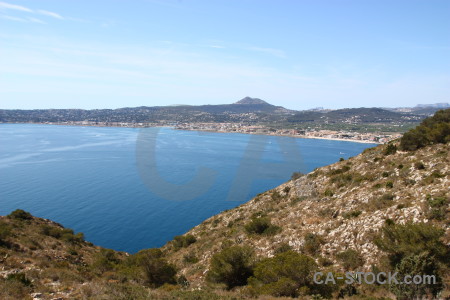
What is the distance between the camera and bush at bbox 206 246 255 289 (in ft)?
39.3

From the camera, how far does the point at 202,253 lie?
16844mm

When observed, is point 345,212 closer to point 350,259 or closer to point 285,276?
point 350,259

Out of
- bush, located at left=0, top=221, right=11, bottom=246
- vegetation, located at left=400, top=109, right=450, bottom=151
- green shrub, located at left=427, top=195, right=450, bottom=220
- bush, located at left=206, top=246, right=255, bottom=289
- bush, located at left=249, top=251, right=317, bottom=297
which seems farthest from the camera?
vegetation, located at left=400, top=109, right=450, bottom=151

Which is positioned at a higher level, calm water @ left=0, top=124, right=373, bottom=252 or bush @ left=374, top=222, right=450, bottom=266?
bush @ left=374, top=222, right=450, bottom=266

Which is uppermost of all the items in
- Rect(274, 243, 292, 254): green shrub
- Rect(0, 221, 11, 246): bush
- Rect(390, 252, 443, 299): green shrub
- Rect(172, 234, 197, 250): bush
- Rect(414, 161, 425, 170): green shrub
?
Rect(414, 161, 425, 170): green shrub

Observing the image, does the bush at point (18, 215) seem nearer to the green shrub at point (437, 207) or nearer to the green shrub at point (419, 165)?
the green shrub at point (437, 207)

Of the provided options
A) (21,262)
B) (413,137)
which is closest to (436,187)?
(413,137)

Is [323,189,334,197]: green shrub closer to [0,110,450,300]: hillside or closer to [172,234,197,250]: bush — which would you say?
[0,110,450,300]: hillside

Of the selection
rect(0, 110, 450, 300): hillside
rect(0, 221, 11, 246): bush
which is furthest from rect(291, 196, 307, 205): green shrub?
rect(0, 221, 11, 246): bush

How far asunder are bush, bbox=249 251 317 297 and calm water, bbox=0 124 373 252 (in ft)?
97.3

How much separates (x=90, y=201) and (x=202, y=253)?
4186 cm

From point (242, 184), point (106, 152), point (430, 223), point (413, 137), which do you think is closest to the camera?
point (430, 223)

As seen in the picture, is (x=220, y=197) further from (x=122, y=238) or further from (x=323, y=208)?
(x=323, y=208)

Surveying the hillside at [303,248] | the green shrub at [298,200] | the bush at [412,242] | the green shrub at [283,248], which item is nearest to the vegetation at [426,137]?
the hillside at [303,248]
